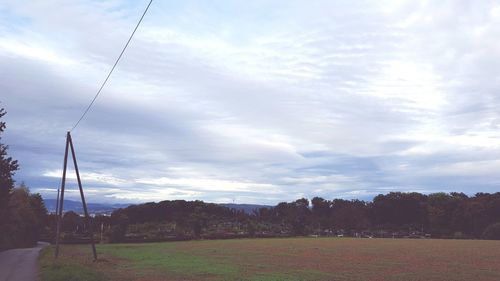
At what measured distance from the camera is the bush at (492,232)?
100312 mm

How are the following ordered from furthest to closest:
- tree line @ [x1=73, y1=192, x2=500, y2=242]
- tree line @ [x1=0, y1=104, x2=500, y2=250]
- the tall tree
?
tree line @ [x1=73, y1=192, x2=500, y2=242], tree line @ [x1=0, y1=104, x2=500, y2=250], the tall tree

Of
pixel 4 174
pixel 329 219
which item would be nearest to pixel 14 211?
pixel 4 174

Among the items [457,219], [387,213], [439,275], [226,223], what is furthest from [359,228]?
[439,275]

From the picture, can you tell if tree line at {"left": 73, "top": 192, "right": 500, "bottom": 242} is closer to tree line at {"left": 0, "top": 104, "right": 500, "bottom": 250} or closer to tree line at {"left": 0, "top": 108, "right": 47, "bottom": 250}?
tree line at {"left": 0, "top": 104, "right": 500, "bottom": 250}

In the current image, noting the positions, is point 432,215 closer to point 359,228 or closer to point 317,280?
point 359,228

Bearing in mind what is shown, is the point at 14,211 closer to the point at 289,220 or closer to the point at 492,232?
the point at 492,232

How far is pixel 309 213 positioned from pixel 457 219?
2245 inches

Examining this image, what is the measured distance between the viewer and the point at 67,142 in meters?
36.8

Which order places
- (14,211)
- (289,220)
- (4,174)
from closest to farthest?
(4,174), (14,211), (289,220)

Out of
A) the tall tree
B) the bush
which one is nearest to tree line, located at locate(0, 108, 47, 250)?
the tall tree

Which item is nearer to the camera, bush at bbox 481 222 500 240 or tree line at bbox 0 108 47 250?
tree line at bbox 0 108 47 250

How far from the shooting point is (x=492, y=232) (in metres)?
102

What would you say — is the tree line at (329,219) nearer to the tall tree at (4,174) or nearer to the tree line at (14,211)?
the tree line at (14,211)

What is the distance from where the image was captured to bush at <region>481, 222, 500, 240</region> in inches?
3949
